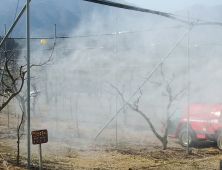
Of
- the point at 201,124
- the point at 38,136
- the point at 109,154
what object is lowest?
the point at 109,154

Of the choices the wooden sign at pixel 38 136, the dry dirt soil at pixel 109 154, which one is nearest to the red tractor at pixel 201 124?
the dry dirt soil at pixel 109 154

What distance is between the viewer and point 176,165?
541 centimetres

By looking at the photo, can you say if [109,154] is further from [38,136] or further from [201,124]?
[38,136]

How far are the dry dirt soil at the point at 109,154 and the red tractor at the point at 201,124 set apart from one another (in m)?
0.28

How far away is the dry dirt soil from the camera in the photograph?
207 inches

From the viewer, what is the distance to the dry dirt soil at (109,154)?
17.3 ft

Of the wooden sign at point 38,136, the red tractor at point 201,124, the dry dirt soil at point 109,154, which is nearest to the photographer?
the wooden sign at point 38,136

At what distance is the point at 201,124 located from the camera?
7223 millimetres

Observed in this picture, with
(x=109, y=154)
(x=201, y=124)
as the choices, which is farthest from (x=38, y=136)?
(x=201, y=124)

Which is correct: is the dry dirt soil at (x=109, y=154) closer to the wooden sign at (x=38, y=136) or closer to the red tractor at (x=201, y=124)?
the red tractor at (x=201, y=124)

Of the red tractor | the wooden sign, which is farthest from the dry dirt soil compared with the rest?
the wooden sign

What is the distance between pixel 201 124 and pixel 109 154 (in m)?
2.35

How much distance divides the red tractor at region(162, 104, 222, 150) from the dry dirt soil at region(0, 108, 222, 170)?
282mm

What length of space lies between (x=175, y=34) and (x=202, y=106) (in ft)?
8.44
